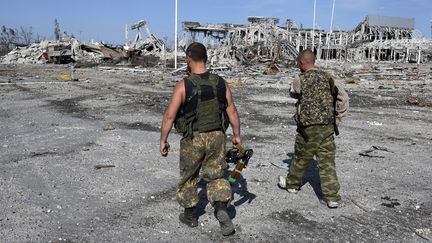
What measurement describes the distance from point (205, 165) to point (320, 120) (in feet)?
4.42

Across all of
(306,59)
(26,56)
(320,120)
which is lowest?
(320,120)

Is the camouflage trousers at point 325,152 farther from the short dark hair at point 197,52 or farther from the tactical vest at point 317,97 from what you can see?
the short dark hair at point 197,52

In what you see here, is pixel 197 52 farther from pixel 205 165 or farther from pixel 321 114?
pixel 321 114

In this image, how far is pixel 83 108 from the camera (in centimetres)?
1088

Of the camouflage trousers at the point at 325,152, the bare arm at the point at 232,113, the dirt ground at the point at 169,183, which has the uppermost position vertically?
the bare arm at the point at 232,113

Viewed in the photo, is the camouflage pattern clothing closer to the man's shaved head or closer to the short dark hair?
the man's shaved head

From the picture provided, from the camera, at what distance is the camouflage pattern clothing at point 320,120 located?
4293mm

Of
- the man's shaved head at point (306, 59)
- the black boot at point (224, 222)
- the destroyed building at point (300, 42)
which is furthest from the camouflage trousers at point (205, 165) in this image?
the destroyed building at point (300, 42)

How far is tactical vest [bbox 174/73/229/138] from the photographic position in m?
3.51

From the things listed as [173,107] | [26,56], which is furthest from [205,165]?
[26,56]

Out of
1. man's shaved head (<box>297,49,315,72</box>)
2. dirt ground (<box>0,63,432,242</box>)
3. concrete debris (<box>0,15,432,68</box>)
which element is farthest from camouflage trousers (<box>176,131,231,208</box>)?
concrete debris (<box>0,15,432,68</box>)

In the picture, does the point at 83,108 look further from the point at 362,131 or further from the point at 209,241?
the point at 209,241

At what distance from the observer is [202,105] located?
11.6 feet

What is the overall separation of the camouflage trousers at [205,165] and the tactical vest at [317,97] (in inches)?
43.4
